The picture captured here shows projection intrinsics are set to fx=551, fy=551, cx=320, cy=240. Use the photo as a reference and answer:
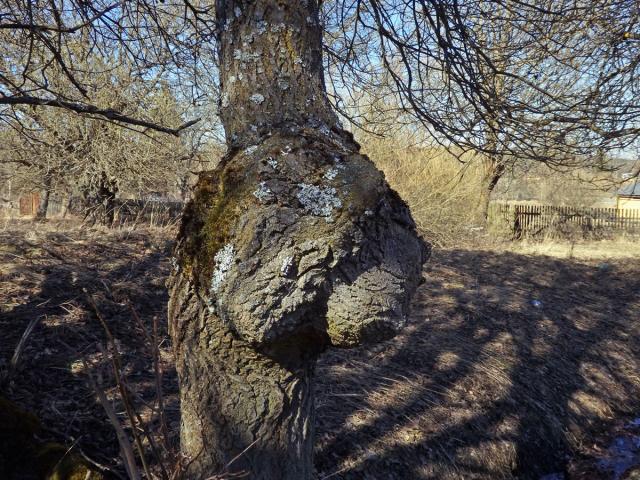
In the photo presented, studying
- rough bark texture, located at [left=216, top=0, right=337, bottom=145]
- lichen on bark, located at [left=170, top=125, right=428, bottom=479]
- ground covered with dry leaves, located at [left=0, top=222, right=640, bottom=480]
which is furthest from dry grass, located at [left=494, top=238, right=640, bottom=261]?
lichen on bark, located at [left=170, top=125, right=428, bottom=479]

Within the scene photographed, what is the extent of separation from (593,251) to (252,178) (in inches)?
582

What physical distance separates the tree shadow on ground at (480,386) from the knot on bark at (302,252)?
5.53ft

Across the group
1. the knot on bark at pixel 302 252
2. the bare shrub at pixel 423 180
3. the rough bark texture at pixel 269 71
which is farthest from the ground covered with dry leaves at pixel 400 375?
the bare shrub at pixel 423 180

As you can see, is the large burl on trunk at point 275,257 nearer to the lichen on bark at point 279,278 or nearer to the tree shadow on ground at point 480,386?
the lichen on bark at point 279,278

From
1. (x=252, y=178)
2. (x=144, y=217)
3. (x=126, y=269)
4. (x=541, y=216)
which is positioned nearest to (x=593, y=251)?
(x=541, y=216)

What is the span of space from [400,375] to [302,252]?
3171 mm

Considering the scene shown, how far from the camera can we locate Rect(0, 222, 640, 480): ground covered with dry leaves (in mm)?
3346

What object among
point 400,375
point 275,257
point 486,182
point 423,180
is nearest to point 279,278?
point 275,257

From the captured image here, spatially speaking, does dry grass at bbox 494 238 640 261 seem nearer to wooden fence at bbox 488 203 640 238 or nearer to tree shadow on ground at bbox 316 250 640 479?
wooden fence at bbox 488 203 640 238

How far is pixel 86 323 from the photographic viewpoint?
420 cm

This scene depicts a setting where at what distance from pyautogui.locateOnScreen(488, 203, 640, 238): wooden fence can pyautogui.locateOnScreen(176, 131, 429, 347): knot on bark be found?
14.6 metres

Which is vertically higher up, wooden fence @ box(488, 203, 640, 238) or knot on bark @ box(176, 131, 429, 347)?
wooden fence @ box(488, 203, 640, 238)

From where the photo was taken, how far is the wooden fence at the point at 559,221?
16078 mm

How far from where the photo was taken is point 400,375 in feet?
15.5
